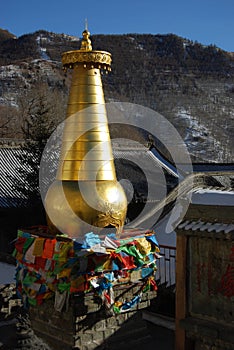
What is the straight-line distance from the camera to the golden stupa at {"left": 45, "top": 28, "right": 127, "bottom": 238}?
760cm

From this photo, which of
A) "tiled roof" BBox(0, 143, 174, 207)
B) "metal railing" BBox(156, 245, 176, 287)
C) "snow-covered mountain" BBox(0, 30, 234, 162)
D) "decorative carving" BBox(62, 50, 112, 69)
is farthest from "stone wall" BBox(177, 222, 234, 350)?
"snow-covered mountain" BBox(0, 30, 234, 162)

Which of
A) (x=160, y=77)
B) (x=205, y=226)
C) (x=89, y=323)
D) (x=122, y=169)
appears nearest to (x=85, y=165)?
(x=205, y=226)

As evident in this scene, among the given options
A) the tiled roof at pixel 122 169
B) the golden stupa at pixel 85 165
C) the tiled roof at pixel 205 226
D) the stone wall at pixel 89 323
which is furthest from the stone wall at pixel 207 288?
the tiled roof at pixel 122 169

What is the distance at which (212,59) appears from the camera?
11019 centimetres

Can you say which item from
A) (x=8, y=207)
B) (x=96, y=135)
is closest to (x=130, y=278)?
(x=96, y=135)

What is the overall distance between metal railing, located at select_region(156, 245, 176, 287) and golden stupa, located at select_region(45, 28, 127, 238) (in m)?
2.31

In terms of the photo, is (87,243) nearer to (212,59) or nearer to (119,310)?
(119,310)

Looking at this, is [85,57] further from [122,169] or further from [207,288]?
[122,169]

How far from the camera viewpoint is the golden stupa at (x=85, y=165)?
299 inches

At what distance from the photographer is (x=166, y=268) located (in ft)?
33.7

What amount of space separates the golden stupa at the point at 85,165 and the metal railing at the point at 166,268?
2309 millimetres

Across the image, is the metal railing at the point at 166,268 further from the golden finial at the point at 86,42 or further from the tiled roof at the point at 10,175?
the tiled roof at the point at 10,175

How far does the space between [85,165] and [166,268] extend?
3.60 metres

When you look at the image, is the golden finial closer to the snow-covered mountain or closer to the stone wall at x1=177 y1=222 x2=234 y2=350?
the stone wall at x1=177 y1=222 x2=234 y2=350
